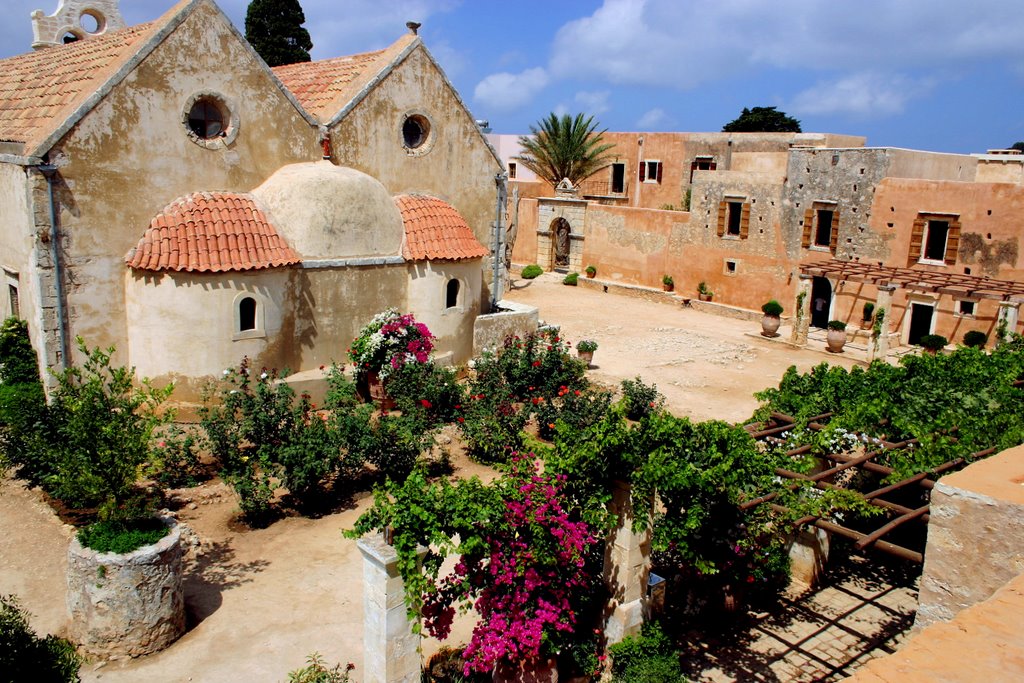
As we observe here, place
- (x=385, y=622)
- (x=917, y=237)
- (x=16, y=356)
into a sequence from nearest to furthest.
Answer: (x=385, y=622) < (x=16, y=356) < (x=917, y=237)

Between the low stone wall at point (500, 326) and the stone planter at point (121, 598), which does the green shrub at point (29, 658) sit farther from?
the low stone wall at point (500, 326)

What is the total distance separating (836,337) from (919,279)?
2.75 meters

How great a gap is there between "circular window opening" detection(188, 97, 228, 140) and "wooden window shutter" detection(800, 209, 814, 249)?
63.0ft

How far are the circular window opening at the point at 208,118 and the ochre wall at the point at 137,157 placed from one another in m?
0.24

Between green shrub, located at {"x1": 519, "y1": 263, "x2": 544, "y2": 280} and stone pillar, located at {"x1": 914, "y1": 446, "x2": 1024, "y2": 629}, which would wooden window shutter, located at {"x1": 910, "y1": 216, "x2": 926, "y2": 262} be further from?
stone pillar, located at {"x1": 914, "y1": 446, "x2": 1024, "y2": 629}

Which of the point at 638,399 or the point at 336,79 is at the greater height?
the point at 336,79

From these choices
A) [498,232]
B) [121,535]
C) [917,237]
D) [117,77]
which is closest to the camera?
[121,535]

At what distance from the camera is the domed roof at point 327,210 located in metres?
14.8

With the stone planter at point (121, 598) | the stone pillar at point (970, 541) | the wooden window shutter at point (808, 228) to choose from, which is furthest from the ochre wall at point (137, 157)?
the wooden window shutter at point (808, 228)

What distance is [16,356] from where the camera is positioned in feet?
45.1

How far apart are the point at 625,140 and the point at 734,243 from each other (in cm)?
1379

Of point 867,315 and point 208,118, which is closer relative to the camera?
point 208,118

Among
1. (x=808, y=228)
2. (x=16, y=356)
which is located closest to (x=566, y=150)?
(x=808, y=228)

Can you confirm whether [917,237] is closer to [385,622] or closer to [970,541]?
[970,541]
